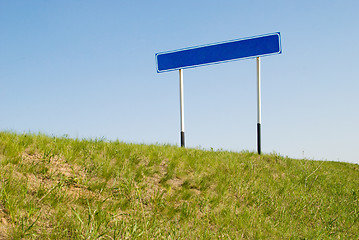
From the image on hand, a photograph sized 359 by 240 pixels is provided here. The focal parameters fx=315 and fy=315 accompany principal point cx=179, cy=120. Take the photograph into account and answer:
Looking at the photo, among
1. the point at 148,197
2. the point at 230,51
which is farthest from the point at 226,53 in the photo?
the point at 148,197

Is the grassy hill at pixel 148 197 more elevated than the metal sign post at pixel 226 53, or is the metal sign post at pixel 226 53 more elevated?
the metal sign post at pixel 226 53

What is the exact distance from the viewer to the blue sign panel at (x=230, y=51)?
9.36 metres

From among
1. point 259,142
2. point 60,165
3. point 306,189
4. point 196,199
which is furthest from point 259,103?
point 60,165

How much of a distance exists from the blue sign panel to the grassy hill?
327 centimetres

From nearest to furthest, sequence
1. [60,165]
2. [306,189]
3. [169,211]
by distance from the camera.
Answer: [169,211]
[60,165]
[306,189]

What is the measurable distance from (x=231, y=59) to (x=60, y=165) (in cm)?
606

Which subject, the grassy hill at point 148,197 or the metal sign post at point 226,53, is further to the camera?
the metal sign post at point 226,53

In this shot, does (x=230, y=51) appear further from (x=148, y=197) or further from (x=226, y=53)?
(x=148, y=197)

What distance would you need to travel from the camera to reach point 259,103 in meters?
9.77

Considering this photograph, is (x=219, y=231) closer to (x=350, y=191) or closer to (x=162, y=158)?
(x=162, y=158)

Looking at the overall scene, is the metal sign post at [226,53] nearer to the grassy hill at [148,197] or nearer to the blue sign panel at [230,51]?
the blue sign panel at [230,51]

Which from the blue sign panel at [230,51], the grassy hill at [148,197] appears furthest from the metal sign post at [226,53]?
the grassy hill at [148,197]

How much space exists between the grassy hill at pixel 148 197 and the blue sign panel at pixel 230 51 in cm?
327

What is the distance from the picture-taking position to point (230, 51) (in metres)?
9.51
